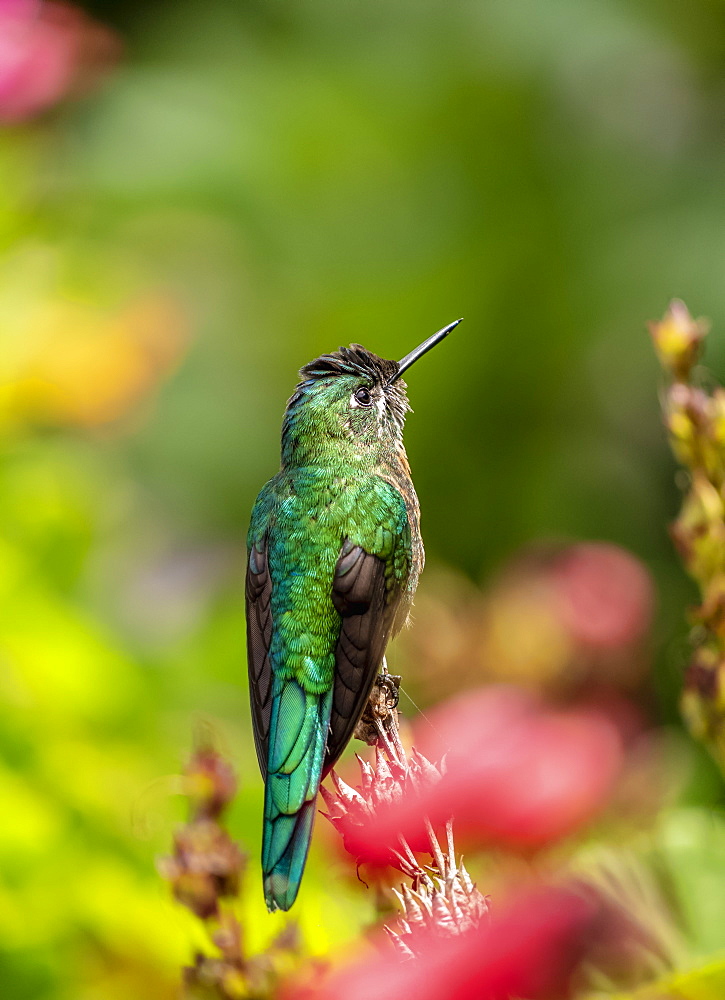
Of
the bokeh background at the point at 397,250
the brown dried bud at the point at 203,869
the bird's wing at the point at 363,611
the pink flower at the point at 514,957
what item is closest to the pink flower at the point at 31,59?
the bokeh background at the point at 397,250

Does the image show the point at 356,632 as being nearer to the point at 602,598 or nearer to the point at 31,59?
the point at 31,59

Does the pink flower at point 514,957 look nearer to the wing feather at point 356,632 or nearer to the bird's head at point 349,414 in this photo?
the wing feather at point 356,632

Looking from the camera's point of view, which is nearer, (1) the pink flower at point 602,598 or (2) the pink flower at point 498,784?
(2) the pink flower at point 498,784

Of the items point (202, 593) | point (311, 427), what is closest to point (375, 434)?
point (311, 427)

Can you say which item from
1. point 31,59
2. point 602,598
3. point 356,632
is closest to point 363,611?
point 356,632

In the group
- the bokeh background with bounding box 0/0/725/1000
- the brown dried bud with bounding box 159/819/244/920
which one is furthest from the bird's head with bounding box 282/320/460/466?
the bokeh background with bounding box 0/0/725/1000

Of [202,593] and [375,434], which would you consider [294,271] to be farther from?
[375,434]

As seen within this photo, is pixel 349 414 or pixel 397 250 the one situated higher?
pixel 397 250
